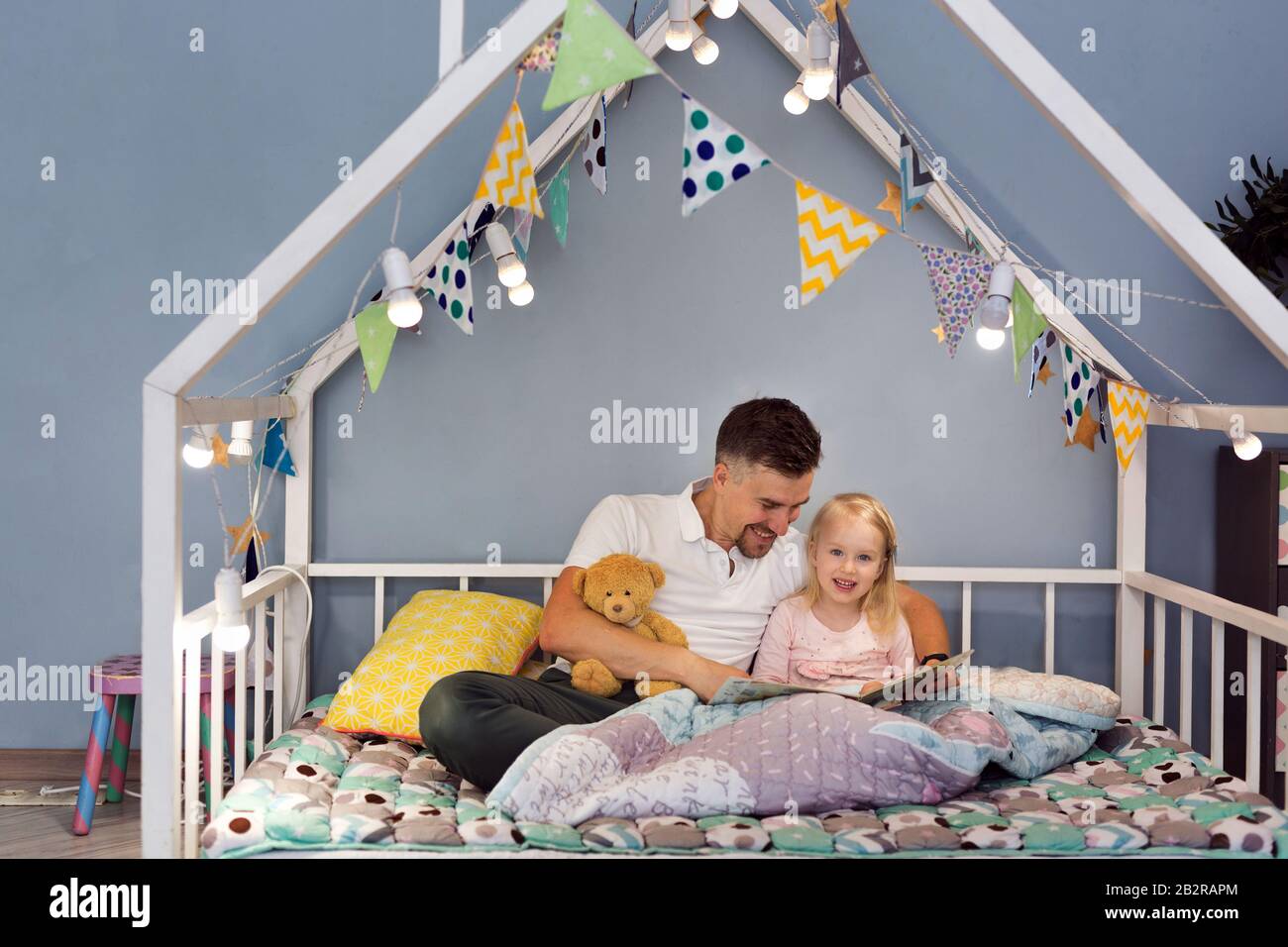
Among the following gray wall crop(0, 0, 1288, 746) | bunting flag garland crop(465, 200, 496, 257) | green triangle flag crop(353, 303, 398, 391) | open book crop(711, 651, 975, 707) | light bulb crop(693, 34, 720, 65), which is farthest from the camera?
gray wall crop(0, 0, 1288, 746)

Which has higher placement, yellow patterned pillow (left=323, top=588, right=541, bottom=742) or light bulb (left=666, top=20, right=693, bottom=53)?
light bulb (left=666, top=20, right=693, bottom=53)

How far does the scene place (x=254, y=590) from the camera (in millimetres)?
1961

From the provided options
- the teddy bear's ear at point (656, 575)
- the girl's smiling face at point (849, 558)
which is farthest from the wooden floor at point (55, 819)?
the girl's smiling face at point (849, 558)

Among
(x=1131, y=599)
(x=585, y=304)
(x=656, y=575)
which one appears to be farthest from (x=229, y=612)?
(x=1131, y=599)

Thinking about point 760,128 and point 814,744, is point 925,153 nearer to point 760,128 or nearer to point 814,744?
point 760,128

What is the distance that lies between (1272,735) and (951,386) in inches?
35.8

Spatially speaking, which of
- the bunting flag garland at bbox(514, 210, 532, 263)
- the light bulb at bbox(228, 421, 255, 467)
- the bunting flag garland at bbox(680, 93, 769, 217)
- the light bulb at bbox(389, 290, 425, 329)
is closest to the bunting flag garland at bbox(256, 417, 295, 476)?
the light bulb at bbox(228, 421, 255, 467)

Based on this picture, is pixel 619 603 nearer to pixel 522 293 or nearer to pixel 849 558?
pixel 849 558

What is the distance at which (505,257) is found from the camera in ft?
6.89

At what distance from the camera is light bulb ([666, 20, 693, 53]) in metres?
2.10

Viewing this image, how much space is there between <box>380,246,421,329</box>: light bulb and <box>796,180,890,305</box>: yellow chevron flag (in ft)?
1.69

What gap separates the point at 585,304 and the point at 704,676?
88 centimetres

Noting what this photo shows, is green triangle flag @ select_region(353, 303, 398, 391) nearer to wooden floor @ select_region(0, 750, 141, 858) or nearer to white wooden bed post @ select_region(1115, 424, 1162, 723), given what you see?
wooden floor @ select_region(0, 750, 141, 858)
